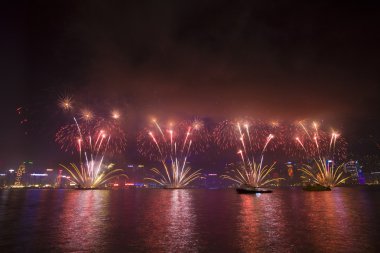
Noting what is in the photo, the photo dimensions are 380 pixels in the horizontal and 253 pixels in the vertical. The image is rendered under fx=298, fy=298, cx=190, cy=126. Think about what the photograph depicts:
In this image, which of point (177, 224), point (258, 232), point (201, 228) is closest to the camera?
point (258, 232)

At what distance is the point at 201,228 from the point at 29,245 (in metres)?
15.6

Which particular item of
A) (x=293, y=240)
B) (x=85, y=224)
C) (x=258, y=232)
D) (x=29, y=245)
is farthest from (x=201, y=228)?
(x=29, y=245)

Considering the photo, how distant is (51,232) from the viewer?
28766 millimetres

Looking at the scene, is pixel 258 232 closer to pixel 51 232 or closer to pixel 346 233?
pixel 346 233

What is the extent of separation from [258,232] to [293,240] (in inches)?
169

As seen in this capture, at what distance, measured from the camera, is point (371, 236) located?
25609mm

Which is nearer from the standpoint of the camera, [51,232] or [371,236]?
[371,236]

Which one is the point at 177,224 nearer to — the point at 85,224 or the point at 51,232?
the point at 85,224

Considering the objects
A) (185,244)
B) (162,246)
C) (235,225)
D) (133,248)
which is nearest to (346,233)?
(235,225)

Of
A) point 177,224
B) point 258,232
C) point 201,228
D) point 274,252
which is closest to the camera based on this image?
point 274,252

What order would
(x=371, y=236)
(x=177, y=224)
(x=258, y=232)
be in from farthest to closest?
(x=177, y=224) < (x=258, y=232) < (x=371, y=236)

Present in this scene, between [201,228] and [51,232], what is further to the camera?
[201,228]

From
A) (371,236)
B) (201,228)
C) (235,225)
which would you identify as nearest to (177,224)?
(201,228)

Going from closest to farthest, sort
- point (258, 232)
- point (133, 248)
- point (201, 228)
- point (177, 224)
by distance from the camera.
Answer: point (133, 248), point (258, 232), point (201, 228), point (177, 224)
